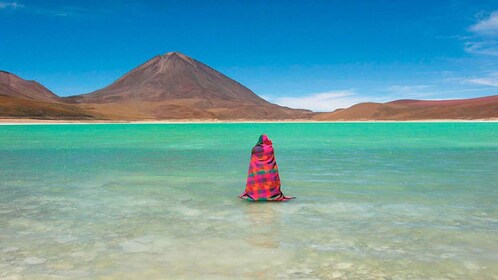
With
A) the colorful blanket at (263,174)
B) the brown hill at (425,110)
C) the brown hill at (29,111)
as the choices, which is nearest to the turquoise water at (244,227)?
the colorful blanket at (263,174)

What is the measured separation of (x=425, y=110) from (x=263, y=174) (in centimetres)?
15315

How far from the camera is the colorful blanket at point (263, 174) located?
8258mm

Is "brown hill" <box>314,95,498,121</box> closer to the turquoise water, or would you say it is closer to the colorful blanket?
the turquoise water

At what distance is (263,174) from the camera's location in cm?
828

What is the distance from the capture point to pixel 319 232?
6.22m

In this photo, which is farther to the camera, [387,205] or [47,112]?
[47,112]

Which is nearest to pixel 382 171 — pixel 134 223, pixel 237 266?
pixel 134 223

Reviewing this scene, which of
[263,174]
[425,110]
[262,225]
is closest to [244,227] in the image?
[262,225]

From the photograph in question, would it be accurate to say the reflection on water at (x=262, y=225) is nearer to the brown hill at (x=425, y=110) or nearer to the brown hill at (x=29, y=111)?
the brown hill at (x=29, y=111)

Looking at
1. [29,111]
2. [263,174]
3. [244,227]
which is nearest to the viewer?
[244,227]

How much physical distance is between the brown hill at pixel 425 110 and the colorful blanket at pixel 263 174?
411ft

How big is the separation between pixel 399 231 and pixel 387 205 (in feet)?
6.01

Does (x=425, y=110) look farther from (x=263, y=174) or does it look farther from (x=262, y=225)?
(x=262, y=225)

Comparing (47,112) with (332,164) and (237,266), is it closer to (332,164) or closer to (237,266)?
(332,164)
